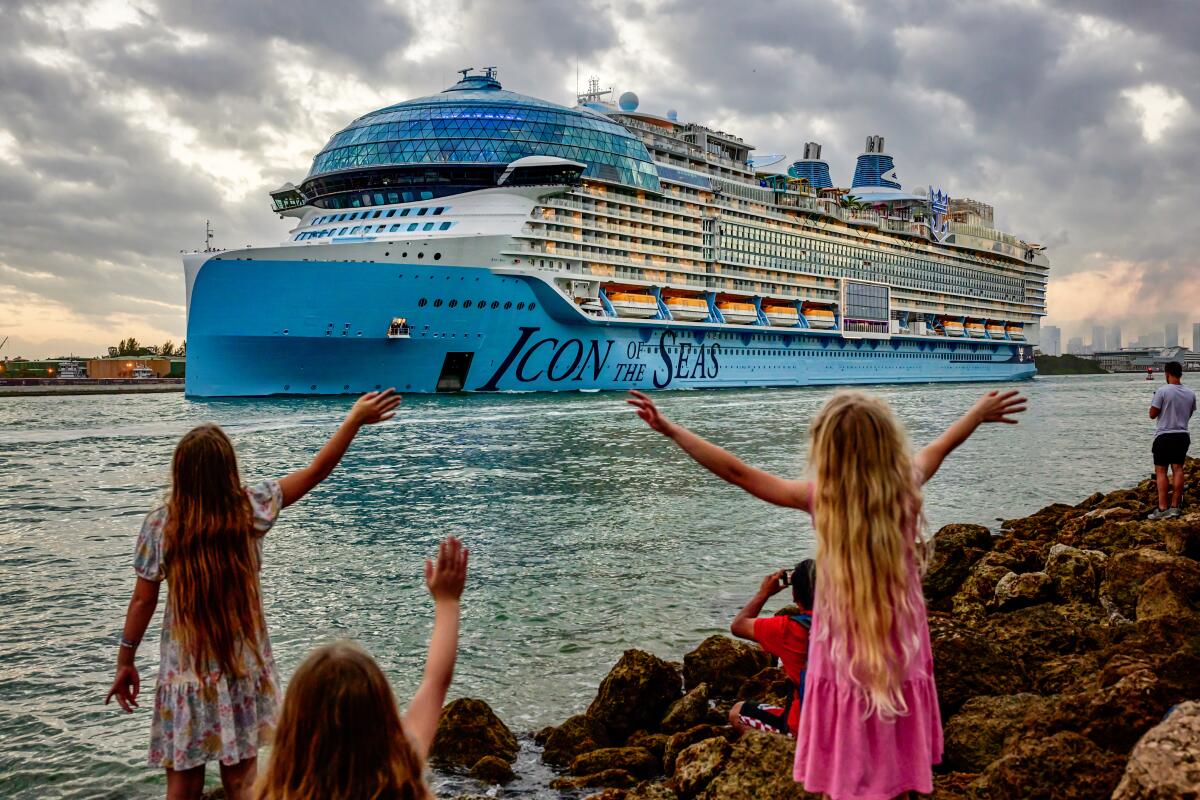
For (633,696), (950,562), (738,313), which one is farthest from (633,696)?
(738,313)

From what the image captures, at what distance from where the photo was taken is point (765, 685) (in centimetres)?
630

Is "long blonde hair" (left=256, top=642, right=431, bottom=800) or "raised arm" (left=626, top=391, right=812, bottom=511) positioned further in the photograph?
"raised arm" (left=626, top=391, right=812, bottom=511)

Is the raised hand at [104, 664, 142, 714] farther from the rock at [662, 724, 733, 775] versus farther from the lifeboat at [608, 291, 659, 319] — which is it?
the lifeboat at [608, 291, 659, 319]

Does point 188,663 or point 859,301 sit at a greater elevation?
point 859,301

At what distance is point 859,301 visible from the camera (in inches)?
2921

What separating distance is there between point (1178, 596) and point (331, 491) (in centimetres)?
1372

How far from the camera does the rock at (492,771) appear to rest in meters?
5.34

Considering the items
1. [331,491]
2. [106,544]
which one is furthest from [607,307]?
[106,544]

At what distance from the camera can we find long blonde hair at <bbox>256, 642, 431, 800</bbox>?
6.41ft

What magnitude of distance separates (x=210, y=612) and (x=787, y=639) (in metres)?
2.23

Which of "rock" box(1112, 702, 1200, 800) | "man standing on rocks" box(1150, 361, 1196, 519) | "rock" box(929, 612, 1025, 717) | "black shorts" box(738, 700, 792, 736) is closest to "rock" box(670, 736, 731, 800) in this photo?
"black shorts" box(738, 700, 792, 736)

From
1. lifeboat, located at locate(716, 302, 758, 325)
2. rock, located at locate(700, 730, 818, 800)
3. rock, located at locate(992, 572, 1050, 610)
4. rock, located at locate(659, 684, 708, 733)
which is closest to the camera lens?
rock, located at locate(700, 730, 818, 800)

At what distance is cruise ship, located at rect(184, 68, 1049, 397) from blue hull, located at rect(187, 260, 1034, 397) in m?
0.09

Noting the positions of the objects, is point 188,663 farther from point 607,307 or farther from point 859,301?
point 859,301
